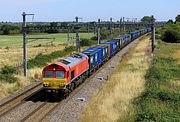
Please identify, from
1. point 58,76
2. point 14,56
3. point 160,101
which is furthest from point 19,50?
point 160,101

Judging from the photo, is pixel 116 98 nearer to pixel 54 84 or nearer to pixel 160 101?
pixel 160 101

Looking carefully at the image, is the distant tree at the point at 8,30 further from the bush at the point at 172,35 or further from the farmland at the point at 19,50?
the bush at the point at 172,35

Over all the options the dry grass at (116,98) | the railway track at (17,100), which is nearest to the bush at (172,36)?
the dry grass at (116,98)

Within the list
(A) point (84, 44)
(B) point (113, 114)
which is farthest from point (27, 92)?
(A) point (84, 44)

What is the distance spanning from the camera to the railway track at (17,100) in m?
25.7

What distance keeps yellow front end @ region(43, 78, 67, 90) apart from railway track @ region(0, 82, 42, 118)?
2.46m

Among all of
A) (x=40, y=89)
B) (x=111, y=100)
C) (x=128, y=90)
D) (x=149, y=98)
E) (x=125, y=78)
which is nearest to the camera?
(x=149, y=98)

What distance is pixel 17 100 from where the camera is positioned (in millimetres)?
28609

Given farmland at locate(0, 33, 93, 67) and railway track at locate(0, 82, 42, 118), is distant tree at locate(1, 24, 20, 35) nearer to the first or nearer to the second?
farmland at locate(0, 33, 93, 67)

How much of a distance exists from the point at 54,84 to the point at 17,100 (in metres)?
3.48

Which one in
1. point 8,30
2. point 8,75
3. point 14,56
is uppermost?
point 8,30

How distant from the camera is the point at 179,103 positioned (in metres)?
22.8

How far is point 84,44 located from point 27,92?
6179 cm

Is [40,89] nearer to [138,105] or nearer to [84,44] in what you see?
[138,105]
